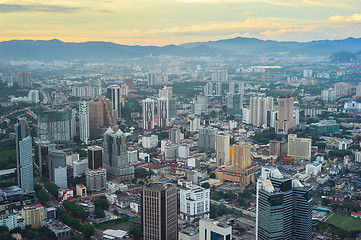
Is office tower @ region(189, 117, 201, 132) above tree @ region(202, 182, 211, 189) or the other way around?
above

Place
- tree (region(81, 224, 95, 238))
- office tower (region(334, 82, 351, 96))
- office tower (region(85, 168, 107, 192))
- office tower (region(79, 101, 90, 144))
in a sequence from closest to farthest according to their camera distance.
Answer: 1. tree (region(81, 224, 95, 238))
2. office tower (region(85, 168, 107, 192))
3. office tower (region(79, 101, 90, 144))
4. office tower (region(334, 82, 351, 96))

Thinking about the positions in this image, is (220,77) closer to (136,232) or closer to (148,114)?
(148,114)

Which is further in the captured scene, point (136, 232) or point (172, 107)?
point (172, 107)

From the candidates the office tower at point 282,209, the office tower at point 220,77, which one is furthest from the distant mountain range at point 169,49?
the office tower at point 282,209

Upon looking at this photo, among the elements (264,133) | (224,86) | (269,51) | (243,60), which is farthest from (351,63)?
(264,133)

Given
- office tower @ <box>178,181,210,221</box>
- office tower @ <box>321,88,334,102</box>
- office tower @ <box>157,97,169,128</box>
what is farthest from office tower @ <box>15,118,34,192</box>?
office tower @ <box>321,88,334,102</box>

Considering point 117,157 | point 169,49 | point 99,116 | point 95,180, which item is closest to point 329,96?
point 99,116

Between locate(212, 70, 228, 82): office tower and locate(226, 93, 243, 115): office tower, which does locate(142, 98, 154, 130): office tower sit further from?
locate(212, 70, 228, 82): office tower
